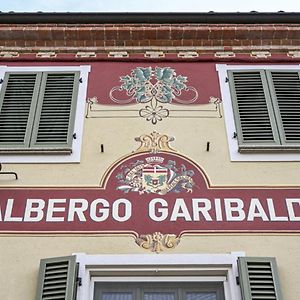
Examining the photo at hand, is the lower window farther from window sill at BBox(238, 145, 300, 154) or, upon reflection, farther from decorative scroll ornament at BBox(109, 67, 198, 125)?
decorative scroll ornament at BBox(109, 67, 198, 125)

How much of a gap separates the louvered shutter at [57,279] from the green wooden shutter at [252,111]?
2.66 metres

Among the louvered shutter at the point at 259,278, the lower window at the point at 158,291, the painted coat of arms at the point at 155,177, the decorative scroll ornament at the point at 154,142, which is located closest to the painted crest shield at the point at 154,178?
the painted coat of arms at the point at 155,177

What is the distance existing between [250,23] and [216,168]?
3008 mm

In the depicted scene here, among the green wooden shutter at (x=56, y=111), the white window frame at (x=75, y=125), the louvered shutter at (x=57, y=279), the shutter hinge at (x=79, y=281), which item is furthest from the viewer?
the green wooden shutter at (x=56, y=111)

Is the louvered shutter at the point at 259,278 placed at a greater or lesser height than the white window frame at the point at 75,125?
lesser

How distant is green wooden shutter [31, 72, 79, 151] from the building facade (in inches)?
0.9

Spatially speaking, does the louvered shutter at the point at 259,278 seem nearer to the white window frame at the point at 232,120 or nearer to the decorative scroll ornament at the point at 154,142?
the white window frame at the point at 232,120

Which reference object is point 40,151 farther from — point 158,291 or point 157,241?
point 158,291

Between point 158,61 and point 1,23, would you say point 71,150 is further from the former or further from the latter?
point 1,23

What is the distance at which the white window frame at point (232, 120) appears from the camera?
27.4 feet

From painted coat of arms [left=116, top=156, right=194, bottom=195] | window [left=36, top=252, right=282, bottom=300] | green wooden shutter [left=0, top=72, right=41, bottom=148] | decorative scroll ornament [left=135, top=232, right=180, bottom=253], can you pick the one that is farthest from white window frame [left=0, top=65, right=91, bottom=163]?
window [left=36, top=252, right=282, bottom=300]

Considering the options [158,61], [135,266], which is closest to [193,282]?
[135,266]

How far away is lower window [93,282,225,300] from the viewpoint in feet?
22.7

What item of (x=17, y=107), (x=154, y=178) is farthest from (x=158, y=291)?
(x=17, y=107)
